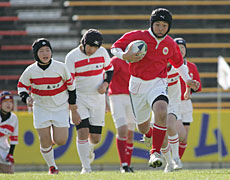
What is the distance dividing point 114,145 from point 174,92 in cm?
444

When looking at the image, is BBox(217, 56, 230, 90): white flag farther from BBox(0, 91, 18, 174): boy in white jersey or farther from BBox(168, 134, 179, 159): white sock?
BBox(0, 91, 18, 174): boy in white jersey

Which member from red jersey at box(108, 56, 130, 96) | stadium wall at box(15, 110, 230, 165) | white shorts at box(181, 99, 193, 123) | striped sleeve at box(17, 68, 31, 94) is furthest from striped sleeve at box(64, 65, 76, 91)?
stadium wall at box(15, 110, 230, 165)

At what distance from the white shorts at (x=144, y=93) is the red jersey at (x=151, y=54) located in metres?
0.07

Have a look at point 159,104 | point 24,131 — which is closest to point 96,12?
point 24,131

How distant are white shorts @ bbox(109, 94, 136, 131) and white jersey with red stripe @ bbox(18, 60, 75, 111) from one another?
7.20ft

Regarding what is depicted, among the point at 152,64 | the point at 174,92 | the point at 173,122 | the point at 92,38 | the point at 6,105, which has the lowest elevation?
the point at 173,122

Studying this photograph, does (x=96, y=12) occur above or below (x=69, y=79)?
above

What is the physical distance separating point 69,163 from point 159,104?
6.37m

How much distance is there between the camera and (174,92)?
29.2ft

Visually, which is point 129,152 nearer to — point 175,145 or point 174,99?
point 175,145

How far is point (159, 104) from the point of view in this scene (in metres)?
7.07

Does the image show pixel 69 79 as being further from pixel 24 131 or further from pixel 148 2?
pixel 148 2

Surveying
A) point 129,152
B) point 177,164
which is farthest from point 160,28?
point 129,152

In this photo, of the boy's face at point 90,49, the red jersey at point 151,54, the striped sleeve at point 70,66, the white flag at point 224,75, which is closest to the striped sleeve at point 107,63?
the boy's face at point 90,49
